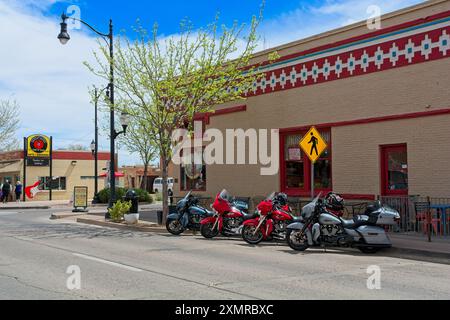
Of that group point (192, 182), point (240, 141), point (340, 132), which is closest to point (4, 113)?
point (192, 182)

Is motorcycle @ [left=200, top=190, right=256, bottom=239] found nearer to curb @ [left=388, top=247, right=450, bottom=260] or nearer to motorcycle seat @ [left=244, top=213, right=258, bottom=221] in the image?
motorcycle seat @ [left=244, top=213, right=258, bottom=221]

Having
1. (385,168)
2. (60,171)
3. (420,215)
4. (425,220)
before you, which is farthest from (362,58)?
(60,171)

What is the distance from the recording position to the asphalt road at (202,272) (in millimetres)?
7551

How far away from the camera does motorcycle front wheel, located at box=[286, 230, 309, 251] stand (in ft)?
41.1

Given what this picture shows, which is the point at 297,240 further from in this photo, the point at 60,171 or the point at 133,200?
the point at 60,171

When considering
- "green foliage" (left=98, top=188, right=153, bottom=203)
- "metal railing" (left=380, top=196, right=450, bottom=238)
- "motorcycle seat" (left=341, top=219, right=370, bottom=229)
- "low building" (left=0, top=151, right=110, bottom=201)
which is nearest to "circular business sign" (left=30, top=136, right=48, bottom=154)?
"low building" (left=0, top=151, right=110, bottom=201)

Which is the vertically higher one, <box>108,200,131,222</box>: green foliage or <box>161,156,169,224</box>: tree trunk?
<box>161,156,169,224</box>: tree trunk

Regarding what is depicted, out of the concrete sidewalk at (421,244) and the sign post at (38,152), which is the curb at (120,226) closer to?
the concrete sidewalk at (421,244)

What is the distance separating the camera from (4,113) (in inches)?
1730

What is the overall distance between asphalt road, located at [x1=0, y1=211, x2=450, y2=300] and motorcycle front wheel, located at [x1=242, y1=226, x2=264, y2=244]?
0.23 metres

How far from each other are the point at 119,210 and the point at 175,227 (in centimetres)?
434

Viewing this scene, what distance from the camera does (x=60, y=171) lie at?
46.4 m

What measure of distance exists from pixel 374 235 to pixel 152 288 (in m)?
5.98
